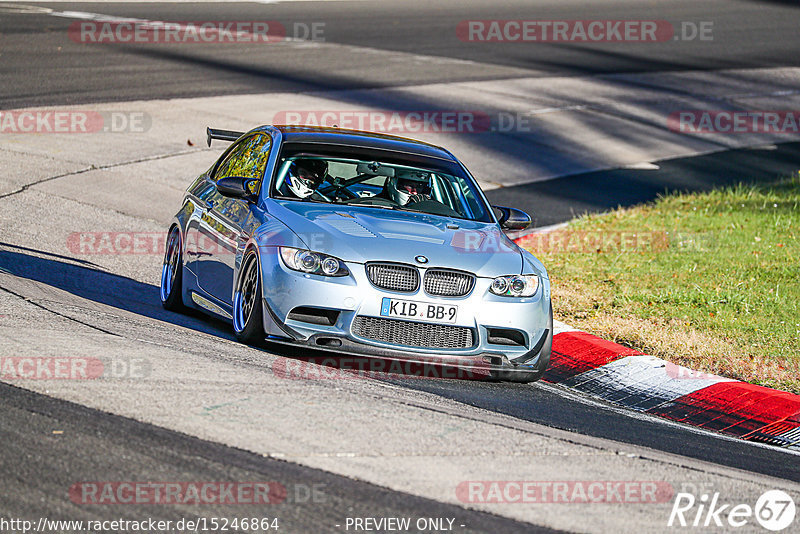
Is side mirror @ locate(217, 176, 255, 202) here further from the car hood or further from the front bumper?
the front bumper

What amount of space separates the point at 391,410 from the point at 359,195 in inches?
116

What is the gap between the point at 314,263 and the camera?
7605 millimetres

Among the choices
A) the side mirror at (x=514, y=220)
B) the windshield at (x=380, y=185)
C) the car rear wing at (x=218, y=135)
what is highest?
the car rear wing at (x=218, y=135)

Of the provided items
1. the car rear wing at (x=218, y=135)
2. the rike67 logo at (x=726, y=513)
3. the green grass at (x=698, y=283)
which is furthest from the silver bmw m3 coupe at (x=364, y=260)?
the rike67 logo at (x=726, y=513)

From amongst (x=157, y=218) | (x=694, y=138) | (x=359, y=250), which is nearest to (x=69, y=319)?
(x=359, y=250)

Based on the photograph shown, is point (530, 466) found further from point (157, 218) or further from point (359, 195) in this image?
point (157, 218)

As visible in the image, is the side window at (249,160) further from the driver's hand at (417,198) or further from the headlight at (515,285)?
the headlight at (515,285)

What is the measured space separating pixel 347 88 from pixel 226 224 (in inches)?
531

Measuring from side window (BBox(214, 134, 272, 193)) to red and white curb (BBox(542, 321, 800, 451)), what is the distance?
2.65 meters

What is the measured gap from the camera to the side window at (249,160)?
898 cm

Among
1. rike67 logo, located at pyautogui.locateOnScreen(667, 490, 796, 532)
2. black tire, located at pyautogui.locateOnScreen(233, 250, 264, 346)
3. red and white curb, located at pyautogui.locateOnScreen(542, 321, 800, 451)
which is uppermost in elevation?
black tire, located at pyautogui.locateOnScreen(233, 250, 264, 346)

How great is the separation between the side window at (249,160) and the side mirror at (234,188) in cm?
11

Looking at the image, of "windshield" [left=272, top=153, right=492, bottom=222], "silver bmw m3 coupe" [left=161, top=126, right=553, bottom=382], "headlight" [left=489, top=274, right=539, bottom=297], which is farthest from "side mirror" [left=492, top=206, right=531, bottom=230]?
"headlight" [left=489, top=274, right=539, bottom=297]

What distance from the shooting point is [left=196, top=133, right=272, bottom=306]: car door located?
8445 millimetres
